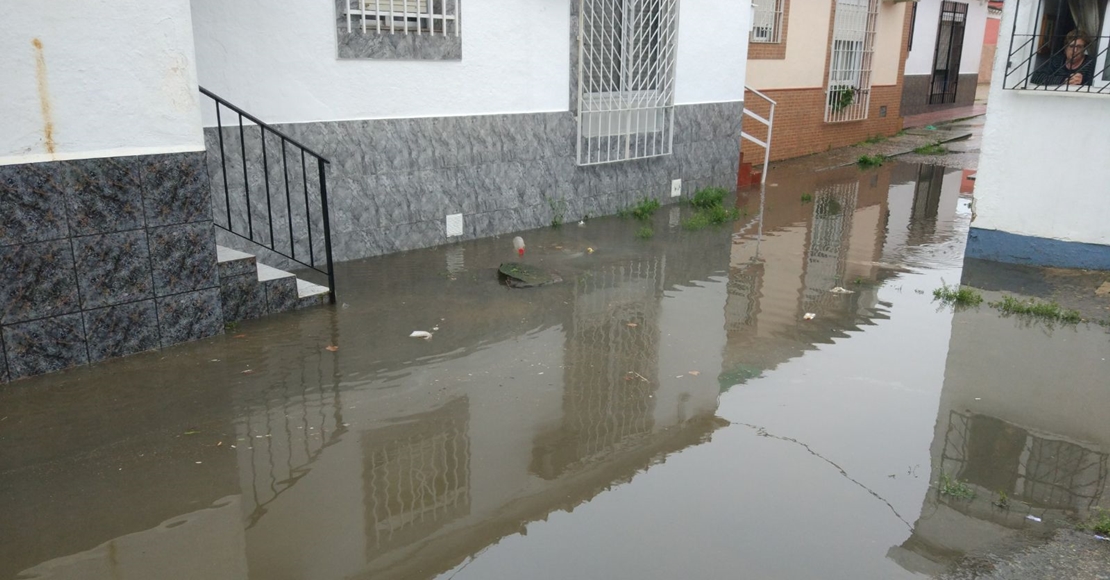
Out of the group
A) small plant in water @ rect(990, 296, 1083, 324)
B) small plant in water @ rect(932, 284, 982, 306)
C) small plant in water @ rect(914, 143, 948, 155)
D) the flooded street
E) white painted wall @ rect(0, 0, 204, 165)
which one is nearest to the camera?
the flooded street

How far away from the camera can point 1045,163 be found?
731cm

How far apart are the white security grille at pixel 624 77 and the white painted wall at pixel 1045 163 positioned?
3.88 meters

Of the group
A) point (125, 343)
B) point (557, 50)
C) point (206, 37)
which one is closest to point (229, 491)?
point (125, 343)

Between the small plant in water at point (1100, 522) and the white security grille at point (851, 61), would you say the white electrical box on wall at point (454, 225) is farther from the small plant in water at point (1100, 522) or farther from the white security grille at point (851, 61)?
the white security grille at point (851, 61)

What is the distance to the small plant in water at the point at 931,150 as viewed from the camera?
16466 mm

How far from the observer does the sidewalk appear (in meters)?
20.2

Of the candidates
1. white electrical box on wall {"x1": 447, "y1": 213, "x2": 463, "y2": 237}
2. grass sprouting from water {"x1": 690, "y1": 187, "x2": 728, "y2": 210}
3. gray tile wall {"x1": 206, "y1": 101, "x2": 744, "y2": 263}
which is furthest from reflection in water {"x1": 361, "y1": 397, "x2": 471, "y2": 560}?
grass sprouting from water {"x1": 690, "y1": 187, "x2": 728, "y2": 210}

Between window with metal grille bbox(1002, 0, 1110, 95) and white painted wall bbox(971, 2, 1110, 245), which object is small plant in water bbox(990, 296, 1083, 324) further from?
window with metal grille bbox(1002, 0, 1110, 95)

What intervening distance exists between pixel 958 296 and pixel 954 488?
3351mm

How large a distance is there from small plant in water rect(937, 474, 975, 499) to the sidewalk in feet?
57.9

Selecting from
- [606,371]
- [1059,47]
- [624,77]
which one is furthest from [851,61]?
[606,371]

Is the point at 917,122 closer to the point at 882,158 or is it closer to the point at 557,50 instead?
the point at 882,158

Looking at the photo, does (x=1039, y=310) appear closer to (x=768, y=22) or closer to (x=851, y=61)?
(x=768, y=22)

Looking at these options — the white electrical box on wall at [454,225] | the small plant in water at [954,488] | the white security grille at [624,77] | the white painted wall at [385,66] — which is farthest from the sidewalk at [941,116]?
the small plant in water at [954,488]
